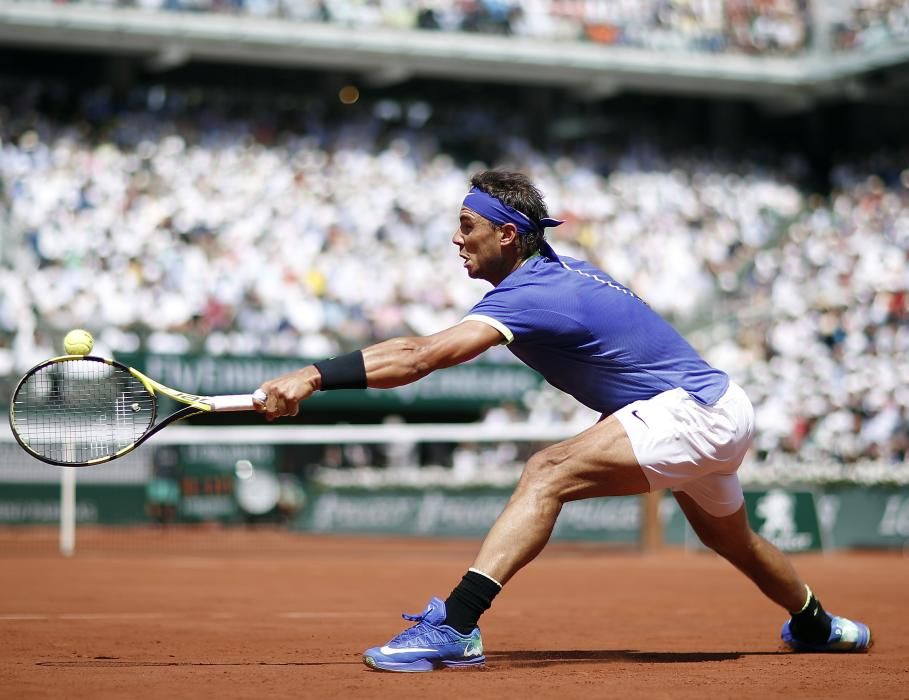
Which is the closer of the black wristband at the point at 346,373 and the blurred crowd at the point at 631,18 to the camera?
the black wristband at the point at 346,373

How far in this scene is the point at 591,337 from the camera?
5836 mm

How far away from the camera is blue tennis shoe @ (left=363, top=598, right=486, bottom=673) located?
18.5ft

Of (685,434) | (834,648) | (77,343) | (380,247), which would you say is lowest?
(834,648)

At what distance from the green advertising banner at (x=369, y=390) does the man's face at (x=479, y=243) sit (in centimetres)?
1370

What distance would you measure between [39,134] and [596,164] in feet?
37.5

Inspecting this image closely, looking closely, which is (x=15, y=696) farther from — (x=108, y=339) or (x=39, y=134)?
(x=39, y=134)

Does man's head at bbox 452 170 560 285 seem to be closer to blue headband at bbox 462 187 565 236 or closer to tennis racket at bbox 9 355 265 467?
blue headband at bbox 462 187 565 236

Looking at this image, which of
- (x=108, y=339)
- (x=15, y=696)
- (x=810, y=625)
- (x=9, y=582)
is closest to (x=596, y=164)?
(x=108, y=339)

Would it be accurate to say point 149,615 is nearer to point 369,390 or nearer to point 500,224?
point 500,224

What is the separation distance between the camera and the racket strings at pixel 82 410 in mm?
6008

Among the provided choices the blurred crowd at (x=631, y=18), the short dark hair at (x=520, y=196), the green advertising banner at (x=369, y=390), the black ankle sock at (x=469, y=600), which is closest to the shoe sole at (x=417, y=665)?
the black ankle sock at (x=469, y=600)

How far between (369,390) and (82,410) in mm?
14728

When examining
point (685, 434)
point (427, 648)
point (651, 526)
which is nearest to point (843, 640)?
point (685, 434)

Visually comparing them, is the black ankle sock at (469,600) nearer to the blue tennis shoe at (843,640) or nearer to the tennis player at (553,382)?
the tennis player at (553,382)
